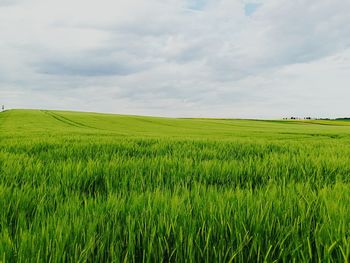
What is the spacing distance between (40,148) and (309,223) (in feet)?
17.8

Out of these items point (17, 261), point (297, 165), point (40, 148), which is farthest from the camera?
point (40, 148)

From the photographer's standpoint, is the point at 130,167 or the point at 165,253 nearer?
the point at 165,253

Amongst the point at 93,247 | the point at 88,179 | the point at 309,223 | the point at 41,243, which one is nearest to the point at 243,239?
the point at 309,223

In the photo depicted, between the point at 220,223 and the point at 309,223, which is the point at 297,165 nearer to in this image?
the point at 309,223

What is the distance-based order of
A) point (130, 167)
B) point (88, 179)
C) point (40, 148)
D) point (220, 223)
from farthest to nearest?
point (40, 148), point (130, 167), point (88, 179), point (220, 223)

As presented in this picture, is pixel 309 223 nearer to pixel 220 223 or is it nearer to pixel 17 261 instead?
pixel 220 223

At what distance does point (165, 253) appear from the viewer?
117 cm

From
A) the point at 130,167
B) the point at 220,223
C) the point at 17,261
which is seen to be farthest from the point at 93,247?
the point at 130,167

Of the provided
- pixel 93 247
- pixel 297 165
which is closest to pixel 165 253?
pixel 93 247

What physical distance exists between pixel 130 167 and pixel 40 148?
3.31 meters

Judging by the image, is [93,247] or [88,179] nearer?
[93,247]

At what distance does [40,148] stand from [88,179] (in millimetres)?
3508

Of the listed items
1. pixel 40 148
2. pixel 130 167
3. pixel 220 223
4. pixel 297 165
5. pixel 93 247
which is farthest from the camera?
pixel 40 148

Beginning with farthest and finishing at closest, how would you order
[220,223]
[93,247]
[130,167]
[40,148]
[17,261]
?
1. [40,148]
2. [130,167]
3. [220,223]
4. [93,247]
5. [17,261]
